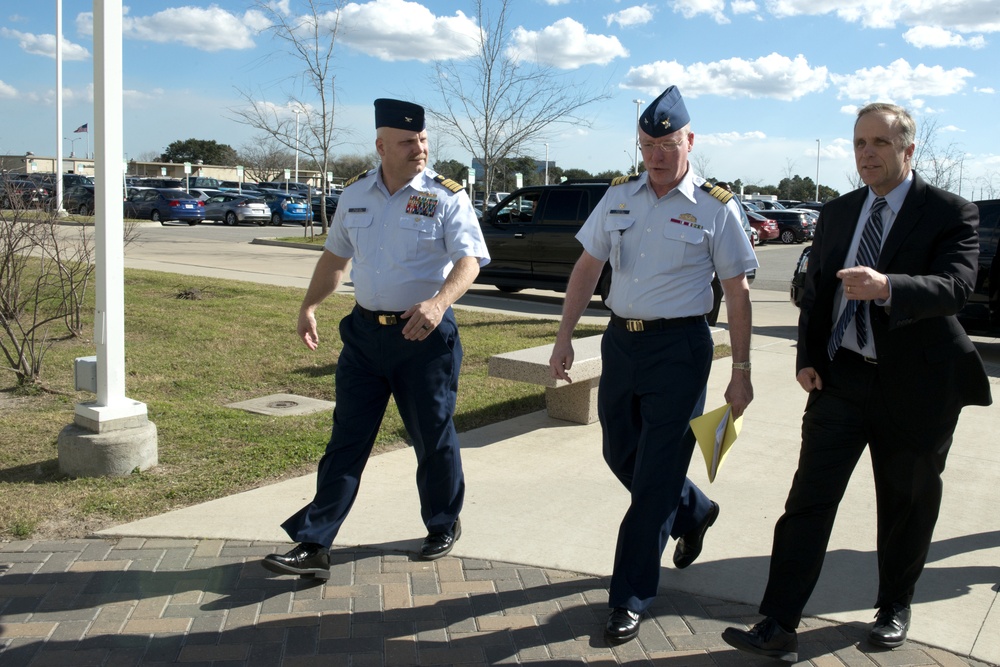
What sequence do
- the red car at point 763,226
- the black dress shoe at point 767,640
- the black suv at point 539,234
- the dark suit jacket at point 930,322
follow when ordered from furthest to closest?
the red car at point 763,226, the black suv at point 539,234, the black dress shoe at point 767,640, the dark suit jacket at point 930,322

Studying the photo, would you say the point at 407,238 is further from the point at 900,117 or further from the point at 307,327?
the point at 900,117

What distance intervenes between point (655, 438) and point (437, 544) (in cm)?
118

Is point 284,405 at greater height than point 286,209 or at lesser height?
lesser

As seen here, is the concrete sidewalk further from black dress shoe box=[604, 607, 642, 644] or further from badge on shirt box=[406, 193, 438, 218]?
badge on shirt box=[406, 193, 438, 218]

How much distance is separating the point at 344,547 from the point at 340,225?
55.1 inches

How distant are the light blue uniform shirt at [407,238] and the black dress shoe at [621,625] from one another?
144cm

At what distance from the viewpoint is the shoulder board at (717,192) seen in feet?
11.3

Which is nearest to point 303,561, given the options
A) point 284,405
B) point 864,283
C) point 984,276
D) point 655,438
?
point 655,438

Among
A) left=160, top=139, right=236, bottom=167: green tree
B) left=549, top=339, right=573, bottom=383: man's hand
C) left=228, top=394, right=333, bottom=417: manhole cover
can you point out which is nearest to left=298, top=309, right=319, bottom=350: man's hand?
left=549, top=339, right=573, bottom=383: man's hand

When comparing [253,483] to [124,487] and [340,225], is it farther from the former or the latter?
[340,225]

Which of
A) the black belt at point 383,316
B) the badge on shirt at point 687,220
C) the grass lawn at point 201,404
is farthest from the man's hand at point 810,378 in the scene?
the grass lawn at point 201,404

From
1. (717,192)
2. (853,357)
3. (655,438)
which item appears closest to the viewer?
(853,357)

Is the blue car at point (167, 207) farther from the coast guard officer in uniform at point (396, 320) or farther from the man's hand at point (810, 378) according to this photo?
the man's hand at point (810, 378)

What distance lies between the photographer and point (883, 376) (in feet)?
10.2
